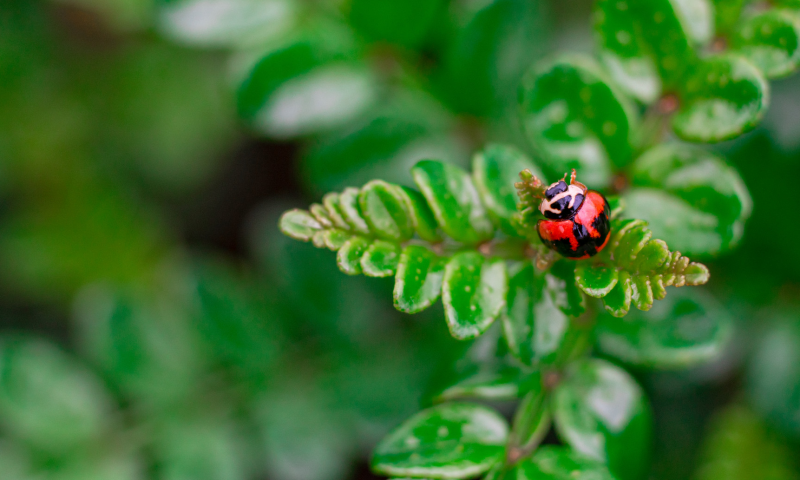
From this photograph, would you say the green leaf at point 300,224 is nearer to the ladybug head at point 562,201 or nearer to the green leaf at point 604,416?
the ladybug head at point 562,201

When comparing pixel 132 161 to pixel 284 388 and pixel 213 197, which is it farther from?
pixel 284 388

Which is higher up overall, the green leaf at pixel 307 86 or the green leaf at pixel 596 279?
the green leaf at pixel 307 86

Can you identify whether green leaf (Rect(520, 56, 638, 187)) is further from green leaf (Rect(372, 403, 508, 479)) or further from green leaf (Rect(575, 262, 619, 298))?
green leaf (Rect(372, 403, 508, 479))

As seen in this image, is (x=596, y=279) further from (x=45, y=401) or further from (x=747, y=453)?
(x=45, y=401)

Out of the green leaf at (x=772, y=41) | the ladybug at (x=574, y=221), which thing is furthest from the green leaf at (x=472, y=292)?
the green leaf at (x=772, y=41)

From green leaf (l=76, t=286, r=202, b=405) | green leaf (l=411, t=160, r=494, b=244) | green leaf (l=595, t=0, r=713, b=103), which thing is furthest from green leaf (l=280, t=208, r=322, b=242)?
green leaf (l=76, t=286, r=202, b=405)

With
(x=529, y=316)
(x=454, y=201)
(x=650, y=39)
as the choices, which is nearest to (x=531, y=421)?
(x=529, y=316)

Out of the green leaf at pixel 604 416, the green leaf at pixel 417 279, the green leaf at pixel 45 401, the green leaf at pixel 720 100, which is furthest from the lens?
the green leaf at pixel 45 401

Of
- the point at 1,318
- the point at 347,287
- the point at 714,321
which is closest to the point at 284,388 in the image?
the point at 347,287
